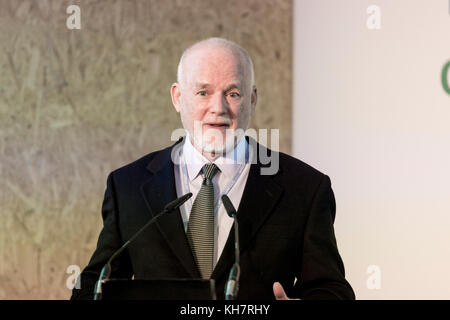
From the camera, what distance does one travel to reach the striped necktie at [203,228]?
1.67 metres

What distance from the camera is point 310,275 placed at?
65.6 inches

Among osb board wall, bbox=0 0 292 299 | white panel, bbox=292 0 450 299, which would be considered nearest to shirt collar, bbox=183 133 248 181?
white panel, bbox=292 0 450 299

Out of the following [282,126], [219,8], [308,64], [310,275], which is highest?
[219,8]

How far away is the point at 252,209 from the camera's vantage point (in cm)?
173

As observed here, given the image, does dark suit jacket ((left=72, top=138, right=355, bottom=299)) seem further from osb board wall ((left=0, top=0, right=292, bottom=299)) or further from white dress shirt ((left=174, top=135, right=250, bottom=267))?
A: osb board wall ((left=0, top=0, right=292, bottom=299))

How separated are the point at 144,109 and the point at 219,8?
651 millimetres

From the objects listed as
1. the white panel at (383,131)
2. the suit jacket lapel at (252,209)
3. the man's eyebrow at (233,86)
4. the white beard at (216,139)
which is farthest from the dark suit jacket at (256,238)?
the white panel at (383,131)

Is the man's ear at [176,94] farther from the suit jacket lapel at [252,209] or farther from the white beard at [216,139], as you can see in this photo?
the suit jacket lapel at [252,209]

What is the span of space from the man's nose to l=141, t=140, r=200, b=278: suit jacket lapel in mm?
231

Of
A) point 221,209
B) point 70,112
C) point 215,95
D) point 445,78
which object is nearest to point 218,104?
point 215,95

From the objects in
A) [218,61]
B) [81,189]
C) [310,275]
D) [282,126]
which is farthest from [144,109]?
[310,275]
